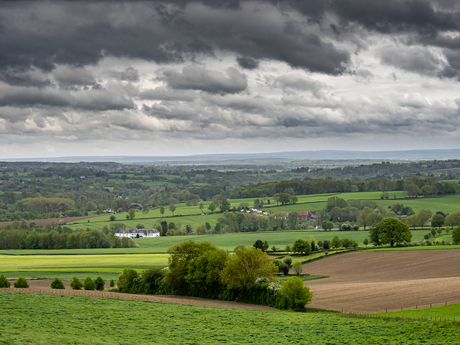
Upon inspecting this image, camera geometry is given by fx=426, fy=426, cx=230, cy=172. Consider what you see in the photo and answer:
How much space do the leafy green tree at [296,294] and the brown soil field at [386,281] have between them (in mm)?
1580

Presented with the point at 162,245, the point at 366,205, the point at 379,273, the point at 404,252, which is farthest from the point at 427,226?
the point at 162,245

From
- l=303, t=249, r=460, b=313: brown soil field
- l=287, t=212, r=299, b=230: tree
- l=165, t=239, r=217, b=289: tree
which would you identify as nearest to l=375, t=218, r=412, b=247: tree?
l=303, t=249, r=460, b=313: brown soil field

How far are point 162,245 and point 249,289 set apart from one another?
6413cm

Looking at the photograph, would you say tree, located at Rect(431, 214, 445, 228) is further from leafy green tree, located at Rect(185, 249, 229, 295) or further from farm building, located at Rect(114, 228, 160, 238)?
farm building, located at Rect(114, 228, 160, 238)

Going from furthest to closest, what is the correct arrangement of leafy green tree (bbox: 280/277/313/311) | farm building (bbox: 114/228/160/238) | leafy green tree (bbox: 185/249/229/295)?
1. farm building (bbox: 114/228/160/238)
2. leafy green tree (bbox: 185/249/229/295)
3. leafy green tree (bbox: 280/277/313/311)

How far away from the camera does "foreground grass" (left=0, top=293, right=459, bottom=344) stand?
28097 millimetres

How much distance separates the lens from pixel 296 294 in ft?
145

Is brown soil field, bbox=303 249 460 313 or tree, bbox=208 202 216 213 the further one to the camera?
tree, bbox=208 202 216 213

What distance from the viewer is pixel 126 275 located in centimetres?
6128

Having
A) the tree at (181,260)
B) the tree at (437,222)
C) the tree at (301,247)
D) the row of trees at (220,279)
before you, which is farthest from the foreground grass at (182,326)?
the tree at (437,222)

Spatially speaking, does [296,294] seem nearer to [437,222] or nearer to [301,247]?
[301,247]

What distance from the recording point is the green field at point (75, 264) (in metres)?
69.8

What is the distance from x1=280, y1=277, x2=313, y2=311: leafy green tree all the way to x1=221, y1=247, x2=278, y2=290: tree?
21.1 ft

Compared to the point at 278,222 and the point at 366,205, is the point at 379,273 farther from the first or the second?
the point at 366,205
